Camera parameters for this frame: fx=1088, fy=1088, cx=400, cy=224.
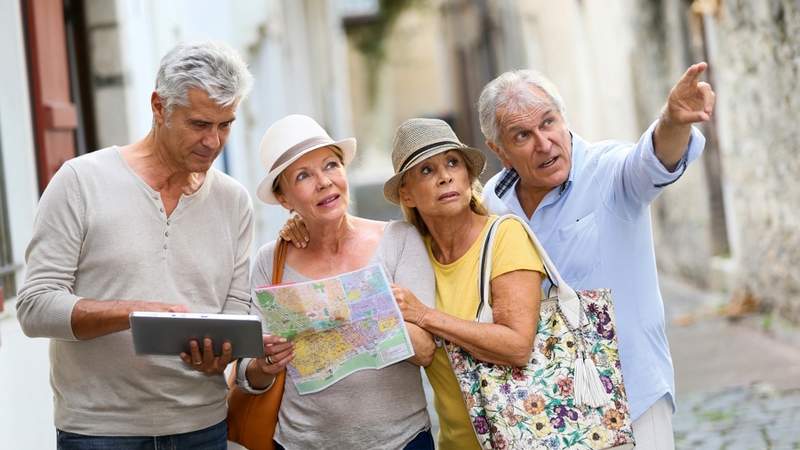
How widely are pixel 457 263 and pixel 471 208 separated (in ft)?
0.56

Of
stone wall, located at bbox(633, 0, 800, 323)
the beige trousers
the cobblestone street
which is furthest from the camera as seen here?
stone wall, located at bbox(633, 0, 800, 323)

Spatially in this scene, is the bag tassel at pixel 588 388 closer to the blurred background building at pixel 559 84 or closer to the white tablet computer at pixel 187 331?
the white tablet computer at pixel 187 331

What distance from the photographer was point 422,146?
286cm

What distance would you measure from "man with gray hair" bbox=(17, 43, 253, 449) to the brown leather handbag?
0.09m

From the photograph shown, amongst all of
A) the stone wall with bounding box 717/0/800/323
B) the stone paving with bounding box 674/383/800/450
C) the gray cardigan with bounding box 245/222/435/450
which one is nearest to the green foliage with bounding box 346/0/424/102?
the stone wall with bounding box 717/0/800/323

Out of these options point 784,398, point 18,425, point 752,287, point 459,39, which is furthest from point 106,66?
point 459,39

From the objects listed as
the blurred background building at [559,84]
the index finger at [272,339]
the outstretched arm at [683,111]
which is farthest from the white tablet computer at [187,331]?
the blurred background building at [559,84]

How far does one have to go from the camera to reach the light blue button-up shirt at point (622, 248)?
115 inches

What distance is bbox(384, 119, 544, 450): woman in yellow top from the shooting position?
2719 mm

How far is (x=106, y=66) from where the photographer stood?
18.1 ft

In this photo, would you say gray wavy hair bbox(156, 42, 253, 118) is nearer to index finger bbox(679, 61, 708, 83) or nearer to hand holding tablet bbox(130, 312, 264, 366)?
hand holding tablet bbox(130, 312, 264, 366)

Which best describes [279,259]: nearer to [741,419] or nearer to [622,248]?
[622,248]

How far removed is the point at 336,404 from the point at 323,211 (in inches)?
20.3

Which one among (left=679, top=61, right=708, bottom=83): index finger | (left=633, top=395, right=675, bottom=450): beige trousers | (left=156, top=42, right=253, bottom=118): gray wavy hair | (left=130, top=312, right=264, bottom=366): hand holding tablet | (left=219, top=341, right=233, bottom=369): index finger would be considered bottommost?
(left=633, top=395, right=675, bottom=450): beige trousers
